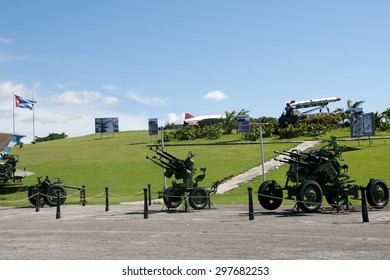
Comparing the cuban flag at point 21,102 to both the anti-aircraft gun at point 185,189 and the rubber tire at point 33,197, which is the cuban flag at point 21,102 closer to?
the rubber tire at point 33,197

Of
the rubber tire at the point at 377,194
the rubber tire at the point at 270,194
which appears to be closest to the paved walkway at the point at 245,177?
the rubber tire at the point at 270,194

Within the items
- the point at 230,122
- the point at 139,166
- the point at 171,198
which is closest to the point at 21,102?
the point at 139,166

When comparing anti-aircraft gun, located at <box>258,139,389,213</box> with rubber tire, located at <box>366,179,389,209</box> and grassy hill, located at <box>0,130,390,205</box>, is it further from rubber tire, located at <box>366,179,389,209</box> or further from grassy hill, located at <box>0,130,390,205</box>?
grassy hill, located at <box>0,130,390,205</box>

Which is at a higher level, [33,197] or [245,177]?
[245,177]

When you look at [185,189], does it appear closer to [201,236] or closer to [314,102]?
[201,236]

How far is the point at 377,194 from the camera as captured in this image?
585 inches

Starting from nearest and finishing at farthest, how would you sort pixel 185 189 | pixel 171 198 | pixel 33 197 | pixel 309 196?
pixel 309 196 < pixel 185 189 < pixel 171 198 < pixel 33 197

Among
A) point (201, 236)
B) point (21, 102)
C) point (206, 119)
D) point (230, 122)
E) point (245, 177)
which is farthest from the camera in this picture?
point (206, 119)

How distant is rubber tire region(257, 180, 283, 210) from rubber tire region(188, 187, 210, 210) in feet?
7.28

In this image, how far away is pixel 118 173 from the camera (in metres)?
31.1

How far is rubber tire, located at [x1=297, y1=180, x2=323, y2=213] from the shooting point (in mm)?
13938

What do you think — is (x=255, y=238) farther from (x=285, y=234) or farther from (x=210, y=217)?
(x=210, y=217)

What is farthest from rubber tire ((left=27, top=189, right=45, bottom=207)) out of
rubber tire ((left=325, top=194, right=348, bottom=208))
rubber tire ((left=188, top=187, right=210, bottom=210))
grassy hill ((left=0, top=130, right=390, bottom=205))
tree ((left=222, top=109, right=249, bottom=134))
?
tree ((left=222, top=109, right=249, bottom=134))

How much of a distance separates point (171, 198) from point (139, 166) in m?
16.4
